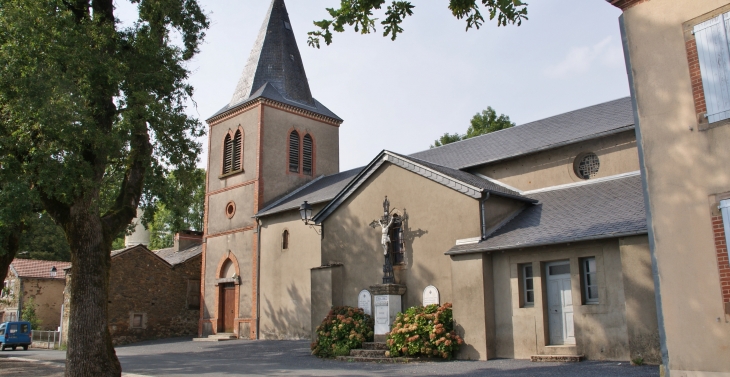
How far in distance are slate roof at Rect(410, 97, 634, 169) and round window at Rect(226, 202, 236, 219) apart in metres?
10.8

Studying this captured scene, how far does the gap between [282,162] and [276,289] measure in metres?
6.57

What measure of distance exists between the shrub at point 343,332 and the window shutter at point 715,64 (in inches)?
440

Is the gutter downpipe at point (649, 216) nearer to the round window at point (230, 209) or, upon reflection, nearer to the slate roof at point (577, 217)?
the slate roof at point (577, 217)

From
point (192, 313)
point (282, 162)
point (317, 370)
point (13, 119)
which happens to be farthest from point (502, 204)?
point (192, 313)

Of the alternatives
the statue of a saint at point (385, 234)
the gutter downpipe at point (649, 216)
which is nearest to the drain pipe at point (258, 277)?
the statue of a saint at point (385, 234)

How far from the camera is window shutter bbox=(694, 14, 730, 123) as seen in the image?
28.7 feet

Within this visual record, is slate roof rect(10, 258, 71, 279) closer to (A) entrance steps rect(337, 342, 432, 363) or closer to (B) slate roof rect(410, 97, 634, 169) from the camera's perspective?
(A) entrance steps rect(337, 342, 432, 363)

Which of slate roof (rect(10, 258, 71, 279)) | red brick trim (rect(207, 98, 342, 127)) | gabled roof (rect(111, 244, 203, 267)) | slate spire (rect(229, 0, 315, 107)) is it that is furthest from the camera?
slate roof (rect(10, 258, 71, 279))

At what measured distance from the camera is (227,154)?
100 feet

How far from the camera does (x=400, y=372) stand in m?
13.2

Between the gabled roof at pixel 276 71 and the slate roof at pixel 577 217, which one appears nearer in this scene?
the slate roof at pixel 577 217

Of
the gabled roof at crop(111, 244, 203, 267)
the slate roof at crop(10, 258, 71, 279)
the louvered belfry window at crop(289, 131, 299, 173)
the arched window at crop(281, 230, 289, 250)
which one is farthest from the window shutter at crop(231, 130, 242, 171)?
the slate roof at crop(10, 258, 71, 279)

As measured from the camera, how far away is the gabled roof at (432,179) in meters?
16.2

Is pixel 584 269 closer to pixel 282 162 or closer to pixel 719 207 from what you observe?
pixel 719 207
